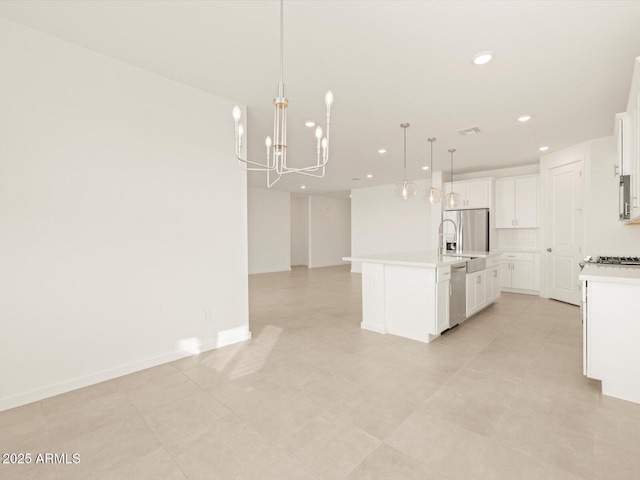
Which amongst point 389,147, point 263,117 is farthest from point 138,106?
point 389,147

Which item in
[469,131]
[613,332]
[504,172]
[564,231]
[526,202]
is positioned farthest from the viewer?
[504,172]

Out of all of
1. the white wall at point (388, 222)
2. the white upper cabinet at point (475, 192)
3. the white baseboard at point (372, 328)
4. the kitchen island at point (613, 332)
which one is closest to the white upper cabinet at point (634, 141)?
the kitchen island at point (613, 332)

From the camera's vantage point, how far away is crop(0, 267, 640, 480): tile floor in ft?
5.29

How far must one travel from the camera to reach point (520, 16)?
2.12m

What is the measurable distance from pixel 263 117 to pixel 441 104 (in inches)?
85.7

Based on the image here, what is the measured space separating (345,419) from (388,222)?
24.2 feet

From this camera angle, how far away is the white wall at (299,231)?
12188 millimetres

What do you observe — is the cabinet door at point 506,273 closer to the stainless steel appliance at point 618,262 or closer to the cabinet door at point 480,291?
the cabinet door at point 480,291

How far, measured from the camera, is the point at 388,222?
896cm

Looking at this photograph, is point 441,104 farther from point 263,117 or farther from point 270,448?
point 270,448

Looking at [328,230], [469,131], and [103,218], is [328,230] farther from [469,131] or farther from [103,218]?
[103,218]

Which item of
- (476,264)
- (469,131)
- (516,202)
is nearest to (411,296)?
(476,264)

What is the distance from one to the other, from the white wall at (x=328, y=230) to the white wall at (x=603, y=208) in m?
7.63

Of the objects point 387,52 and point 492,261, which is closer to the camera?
point 387,52
